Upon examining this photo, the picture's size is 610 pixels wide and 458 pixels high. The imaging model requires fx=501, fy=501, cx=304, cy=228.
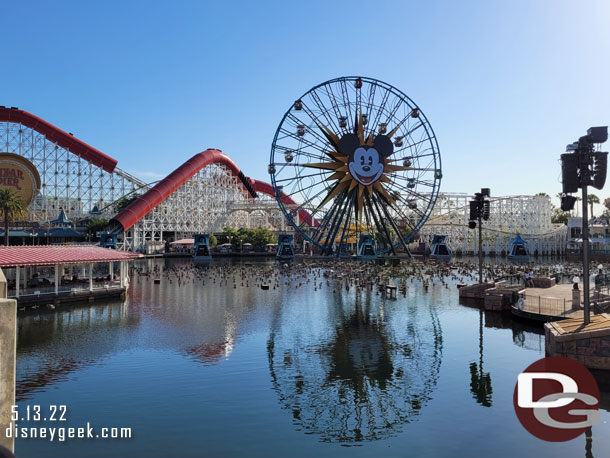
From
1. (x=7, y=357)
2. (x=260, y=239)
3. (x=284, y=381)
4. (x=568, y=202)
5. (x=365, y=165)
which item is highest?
(x=365, y=165)

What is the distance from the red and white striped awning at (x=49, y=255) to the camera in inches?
1313

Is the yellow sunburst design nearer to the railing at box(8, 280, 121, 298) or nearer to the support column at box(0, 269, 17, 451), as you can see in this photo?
the railing at box(8, 280, 121, 298)

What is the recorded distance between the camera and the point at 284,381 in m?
19.0

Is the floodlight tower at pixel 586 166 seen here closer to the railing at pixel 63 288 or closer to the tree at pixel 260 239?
the railing at pixel 63 288

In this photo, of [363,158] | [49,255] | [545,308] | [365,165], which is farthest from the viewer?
[365,165]

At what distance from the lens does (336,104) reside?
212 feet

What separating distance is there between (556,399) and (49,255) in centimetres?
3375

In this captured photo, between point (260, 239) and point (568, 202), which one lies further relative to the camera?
point (260, 239)

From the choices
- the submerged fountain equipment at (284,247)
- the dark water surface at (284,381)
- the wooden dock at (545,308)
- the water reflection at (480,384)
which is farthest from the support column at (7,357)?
the submerged fountain equipment at (284,247)

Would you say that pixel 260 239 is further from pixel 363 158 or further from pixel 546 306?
pixel 546 306

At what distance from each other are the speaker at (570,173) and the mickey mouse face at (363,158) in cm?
4353

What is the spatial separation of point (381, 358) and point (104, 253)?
94.7 ft

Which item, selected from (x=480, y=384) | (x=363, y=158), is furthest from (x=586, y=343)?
(x=363, y=158)

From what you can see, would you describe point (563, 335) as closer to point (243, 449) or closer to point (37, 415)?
point (243, 449)
